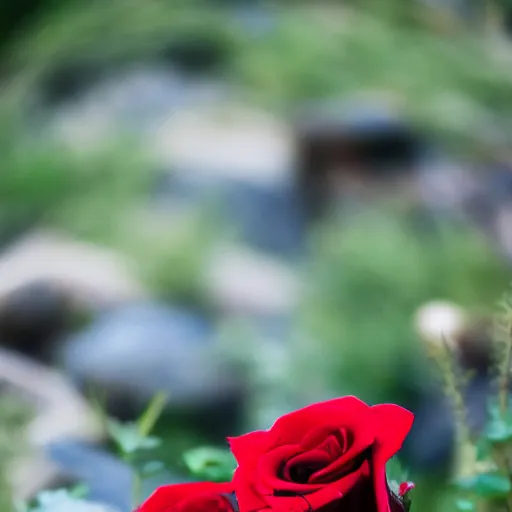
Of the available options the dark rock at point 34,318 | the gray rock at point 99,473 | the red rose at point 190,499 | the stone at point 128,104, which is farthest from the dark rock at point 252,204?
the red rose at point 190,499

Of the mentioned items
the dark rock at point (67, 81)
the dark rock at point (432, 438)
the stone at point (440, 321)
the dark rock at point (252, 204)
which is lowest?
the dark rock at point (432, 438)

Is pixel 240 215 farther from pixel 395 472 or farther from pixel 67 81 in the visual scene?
pixel 395 472

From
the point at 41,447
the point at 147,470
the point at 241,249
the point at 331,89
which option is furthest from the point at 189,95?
the point at 147,470

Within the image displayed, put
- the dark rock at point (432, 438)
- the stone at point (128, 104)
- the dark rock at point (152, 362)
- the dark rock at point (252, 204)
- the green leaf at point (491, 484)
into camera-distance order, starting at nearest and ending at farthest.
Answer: the green leaf at point (491, 484) < the dark rock at point (432, 438) < the dark rock at point (152, 362) < the dark rock at point (252, 204) < the stone at point (128, 104)

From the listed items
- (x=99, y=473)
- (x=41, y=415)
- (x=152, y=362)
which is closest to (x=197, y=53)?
(x=152, y=362)

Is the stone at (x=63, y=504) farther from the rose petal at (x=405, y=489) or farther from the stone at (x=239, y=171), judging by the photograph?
the stone at (x=239, y=171)

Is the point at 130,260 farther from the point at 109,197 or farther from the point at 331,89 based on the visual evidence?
the point at 331,89
